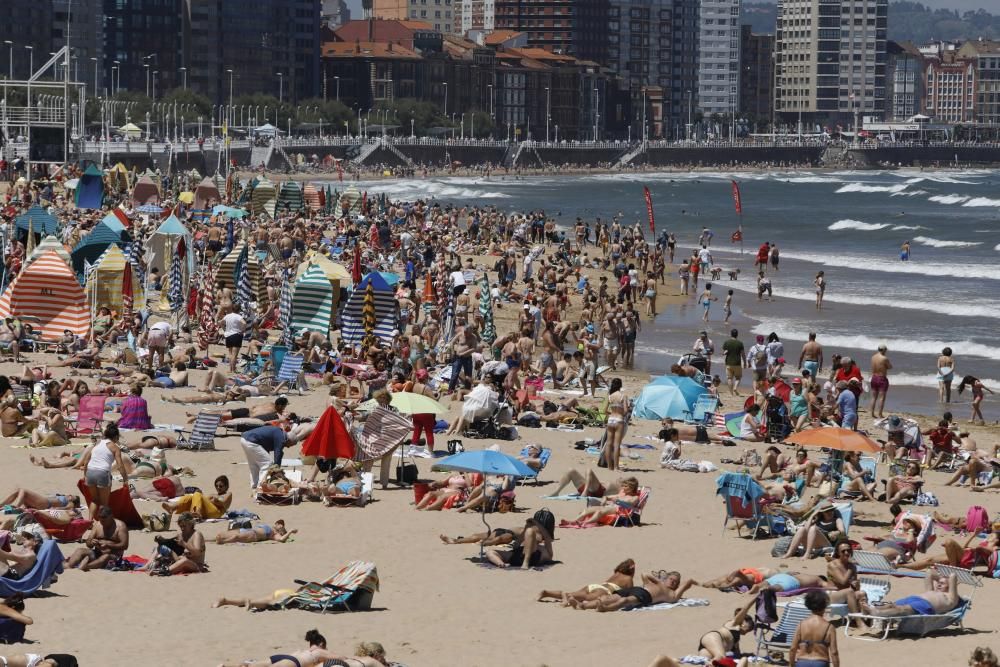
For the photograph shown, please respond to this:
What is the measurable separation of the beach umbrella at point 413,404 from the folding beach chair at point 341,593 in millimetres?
3772

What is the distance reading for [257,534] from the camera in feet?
39.1

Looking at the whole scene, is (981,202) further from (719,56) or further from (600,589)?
(719,56)

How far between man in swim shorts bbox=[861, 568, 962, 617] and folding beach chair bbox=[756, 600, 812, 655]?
59 cm

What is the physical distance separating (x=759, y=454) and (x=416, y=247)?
2038cm

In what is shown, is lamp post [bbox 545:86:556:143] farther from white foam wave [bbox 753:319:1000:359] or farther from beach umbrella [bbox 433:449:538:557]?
beach umbrella [bbox 433:449:538:557]

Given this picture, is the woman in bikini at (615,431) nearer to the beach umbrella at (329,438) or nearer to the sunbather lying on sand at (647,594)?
the beach umbrella at (329,438)

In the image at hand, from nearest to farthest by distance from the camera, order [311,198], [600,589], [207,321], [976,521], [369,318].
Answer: [600,589], [976,521], [369,318], [207,321], [311,198]

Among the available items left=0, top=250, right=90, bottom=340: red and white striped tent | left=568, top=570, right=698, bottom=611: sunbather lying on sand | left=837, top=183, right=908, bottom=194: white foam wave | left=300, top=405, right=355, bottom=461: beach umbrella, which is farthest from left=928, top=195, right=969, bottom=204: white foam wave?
→ left=568, top=570, right=698, bottom=611: sunbather lying on sand

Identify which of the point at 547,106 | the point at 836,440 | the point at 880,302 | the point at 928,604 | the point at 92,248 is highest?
the point at 547,106

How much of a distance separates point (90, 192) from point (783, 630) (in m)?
29.9

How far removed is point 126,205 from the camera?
3906cm

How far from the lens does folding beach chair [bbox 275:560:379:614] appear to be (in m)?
10.2

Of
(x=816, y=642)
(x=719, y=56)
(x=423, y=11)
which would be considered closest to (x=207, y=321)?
(x=816, y=642)

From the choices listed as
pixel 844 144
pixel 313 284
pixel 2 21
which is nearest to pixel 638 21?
pixel 844 144
